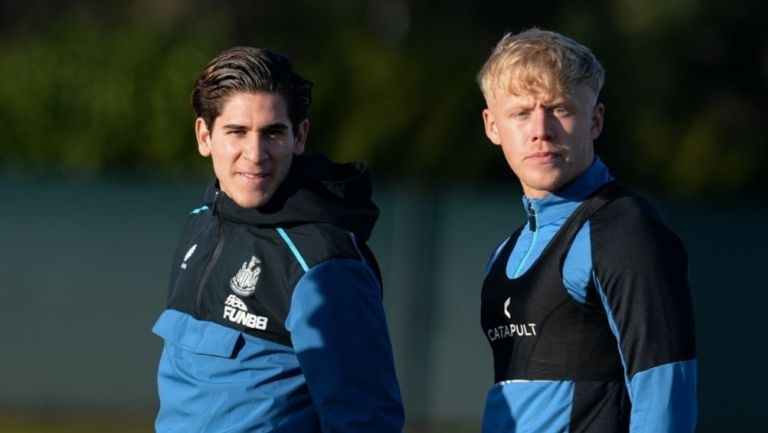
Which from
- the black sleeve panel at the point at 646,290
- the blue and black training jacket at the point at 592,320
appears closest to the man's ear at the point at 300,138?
the blue and black training jacket at the point at 592,320

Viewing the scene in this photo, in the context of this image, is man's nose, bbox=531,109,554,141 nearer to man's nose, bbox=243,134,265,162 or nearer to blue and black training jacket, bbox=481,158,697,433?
blue and black training jacket, bbox=481,158,697,433

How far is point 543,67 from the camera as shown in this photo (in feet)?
12.9

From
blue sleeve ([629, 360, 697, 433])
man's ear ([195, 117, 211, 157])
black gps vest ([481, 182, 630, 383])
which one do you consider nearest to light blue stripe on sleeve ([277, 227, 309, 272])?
man's ear ([195, 117, 211, 157])

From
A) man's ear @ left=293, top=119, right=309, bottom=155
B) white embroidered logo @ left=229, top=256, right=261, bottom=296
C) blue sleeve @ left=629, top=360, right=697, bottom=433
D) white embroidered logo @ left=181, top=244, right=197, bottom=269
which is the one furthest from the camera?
white embroidered logo @ left=181, top=244, right=197, bottom=269

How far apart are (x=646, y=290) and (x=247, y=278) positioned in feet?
3.60

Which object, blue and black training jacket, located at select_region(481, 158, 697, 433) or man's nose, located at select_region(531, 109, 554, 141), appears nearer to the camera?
blue and black training jacket, located at select_region(481, 158, 697, 433)

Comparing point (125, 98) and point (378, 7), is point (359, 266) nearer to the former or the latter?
point (125, 98)

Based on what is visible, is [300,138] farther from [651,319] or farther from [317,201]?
[651,319]

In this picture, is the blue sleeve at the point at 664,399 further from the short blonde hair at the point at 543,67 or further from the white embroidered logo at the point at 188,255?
the white embroidered logo at the point at 188,255

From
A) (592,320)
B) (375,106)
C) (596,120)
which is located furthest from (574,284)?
(375,106)

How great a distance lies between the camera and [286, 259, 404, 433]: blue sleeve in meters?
3.88

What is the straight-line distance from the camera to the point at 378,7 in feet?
→ 90.1

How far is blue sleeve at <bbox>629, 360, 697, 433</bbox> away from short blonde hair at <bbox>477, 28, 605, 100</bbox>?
2.54 ft

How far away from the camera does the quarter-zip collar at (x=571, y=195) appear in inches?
158
